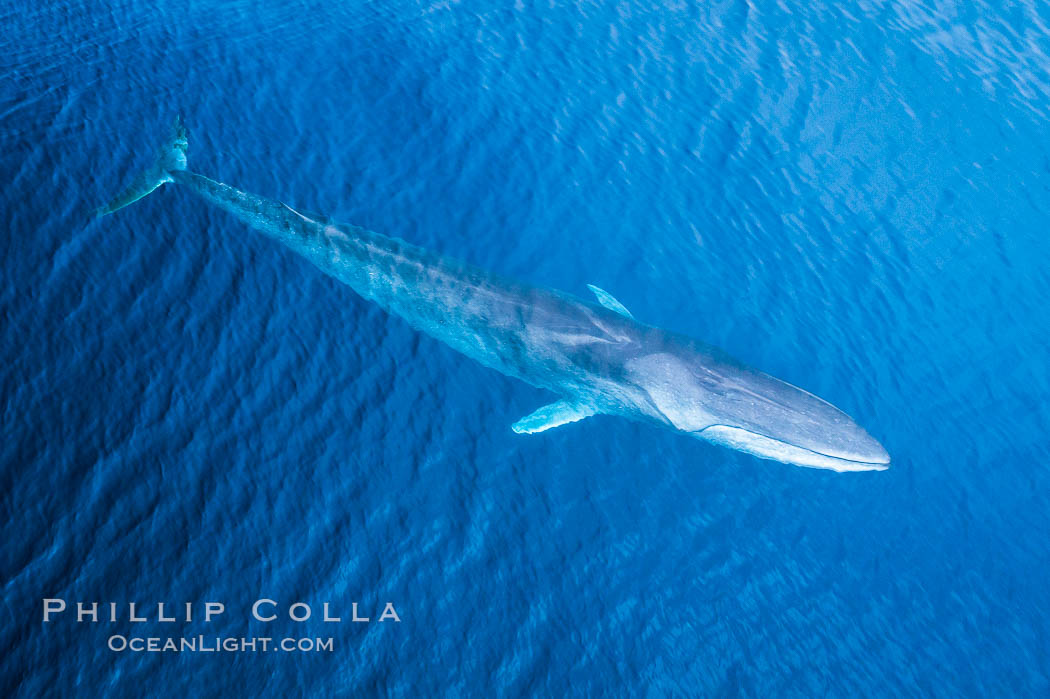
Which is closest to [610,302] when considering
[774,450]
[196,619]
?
[774,450]

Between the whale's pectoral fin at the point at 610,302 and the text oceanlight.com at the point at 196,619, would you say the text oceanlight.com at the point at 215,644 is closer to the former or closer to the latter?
the text oceanlight.com at the point at 196,619

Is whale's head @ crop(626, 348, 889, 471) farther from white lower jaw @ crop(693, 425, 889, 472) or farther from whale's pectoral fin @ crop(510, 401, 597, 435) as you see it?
whale's pectoral fin @ crop(510, 401, 597, 435)

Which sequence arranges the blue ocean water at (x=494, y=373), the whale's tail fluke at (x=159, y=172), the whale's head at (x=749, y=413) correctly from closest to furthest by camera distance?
the blue ocean water at (x=494, y=373) < the whale's head at (x=749, y=413) < the whale's tail fluke at (x=159, y=172)

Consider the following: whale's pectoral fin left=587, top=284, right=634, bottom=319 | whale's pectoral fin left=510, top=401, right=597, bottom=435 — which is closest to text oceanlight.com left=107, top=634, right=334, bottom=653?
whale's pectoral fin left=510, top=401, right=597, bottom=435

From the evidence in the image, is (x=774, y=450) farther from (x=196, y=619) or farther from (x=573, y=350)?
(x=196, y=619)

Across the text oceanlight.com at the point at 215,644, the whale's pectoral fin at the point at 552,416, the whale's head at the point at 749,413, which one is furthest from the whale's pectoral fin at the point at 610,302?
the text oceanlight.com at the point at 215,644

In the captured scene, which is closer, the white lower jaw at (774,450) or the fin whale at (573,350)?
the white lower jaw at (774,450)

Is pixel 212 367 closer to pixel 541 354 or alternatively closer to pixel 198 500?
pixel 198 500
